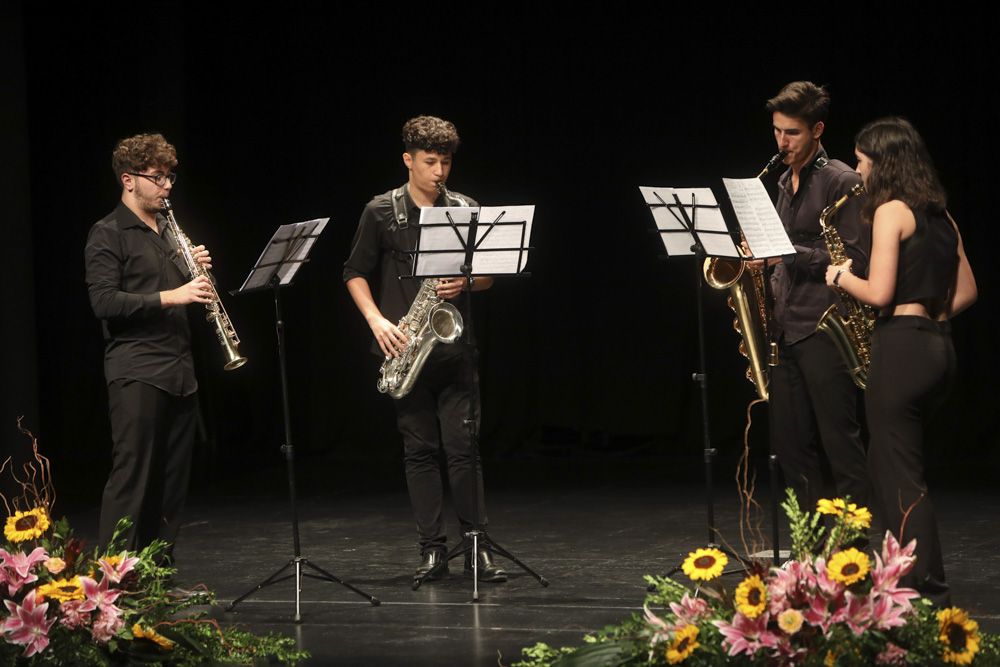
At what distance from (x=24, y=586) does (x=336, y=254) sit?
244 inches

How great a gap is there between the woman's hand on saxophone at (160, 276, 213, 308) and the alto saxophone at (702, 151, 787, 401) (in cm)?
190

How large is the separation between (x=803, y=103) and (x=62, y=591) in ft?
9.99

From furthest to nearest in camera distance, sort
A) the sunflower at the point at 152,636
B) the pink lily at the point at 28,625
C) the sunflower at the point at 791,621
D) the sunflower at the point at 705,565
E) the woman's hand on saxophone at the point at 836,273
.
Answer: the woman's hand on saxophone at the point at 836,273
the sunflower at the point at 152,636
the pink lily at the point at 28,625
the sunflower at the point at 705,565
the sunflower at the point at 791,621

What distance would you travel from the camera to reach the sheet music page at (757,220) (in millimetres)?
Answer: 4586

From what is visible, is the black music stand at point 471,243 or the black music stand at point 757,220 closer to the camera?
the black music stand at point 757,220

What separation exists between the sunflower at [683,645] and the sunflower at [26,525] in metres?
1.75

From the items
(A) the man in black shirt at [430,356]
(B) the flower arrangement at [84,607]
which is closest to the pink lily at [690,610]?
(B) the flower arrangement at [84,607]

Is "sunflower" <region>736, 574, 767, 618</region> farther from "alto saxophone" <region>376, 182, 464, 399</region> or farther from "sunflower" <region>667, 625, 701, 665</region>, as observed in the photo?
"alto saxophone" <region>376, 182, 464, 399</region>

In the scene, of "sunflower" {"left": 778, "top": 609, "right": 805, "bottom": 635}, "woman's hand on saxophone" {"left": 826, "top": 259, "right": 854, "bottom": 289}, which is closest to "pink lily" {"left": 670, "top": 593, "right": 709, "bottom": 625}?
"sunflower" {"left": 778, "top": 609, "right": 805, "bottom": 635}

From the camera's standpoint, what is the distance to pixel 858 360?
5.12 m

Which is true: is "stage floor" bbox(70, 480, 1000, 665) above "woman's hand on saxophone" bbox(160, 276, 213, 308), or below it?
below

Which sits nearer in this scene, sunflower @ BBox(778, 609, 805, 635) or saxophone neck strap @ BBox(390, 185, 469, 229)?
sunflower @ BBox(778, 609, 805, 635)

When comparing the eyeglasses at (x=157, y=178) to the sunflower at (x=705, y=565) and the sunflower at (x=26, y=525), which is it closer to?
the sunflower at (x=26, y=525)

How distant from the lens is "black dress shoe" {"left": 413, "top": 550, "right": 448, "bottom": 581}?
5.44 meters
